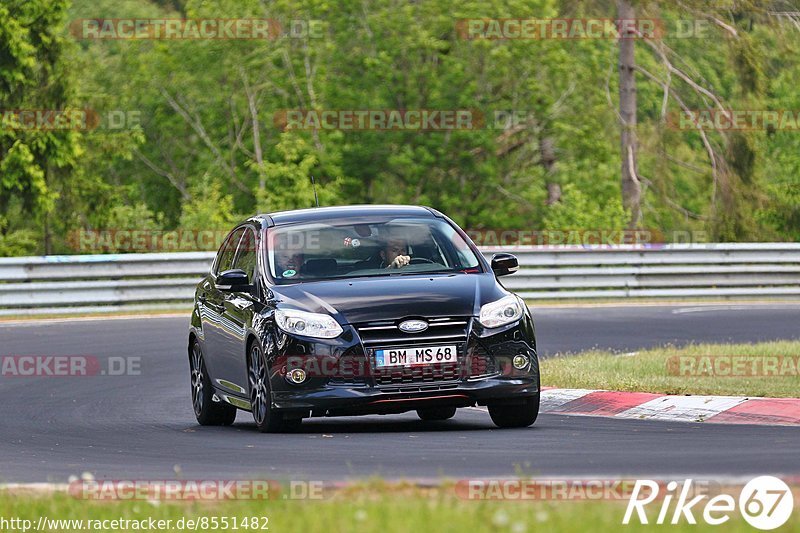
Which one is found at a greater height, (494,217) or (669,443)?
(669,443)

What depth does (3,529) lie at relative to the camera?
22.9ft

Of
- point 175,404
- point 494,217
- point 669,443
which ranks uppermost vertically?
point 669,443

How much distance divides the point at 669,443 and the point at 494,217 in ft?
129

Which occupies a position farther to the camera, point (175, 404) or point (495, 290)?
point (175, 404)

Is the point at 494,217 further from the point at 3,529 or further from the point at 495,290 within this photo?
the point at 3,529

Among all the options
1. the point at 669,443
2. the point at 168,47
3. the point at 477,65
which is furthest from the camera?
the point at 168,47

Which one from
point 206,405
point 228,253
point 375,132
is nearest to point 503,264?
point 228,253

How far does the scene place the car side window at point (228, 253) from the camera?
1359cm

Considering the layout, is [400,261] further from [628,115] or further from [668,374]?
[628,115]

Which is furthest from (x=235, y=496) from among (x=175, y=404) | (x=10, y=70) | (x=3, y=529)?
(x=10, y=70)

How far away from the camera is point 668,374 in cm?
1532

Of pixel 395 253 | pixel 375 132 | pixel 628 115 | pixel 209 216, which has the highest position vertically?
pixel 395 253

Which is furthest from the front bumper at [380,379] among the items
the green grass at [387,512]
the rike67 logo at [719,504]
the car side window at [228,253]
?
the rike67 logo at [719,504]

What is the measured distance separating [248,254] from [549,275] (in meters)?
15.3
